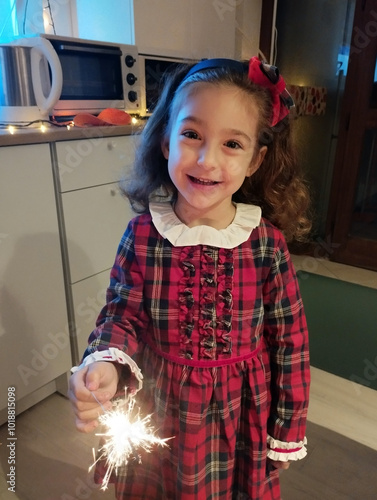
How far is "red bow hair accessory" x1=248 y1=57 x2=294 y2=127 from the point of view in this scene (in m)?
0.71

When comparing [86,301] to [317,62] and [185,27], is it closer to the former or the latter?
[185,27]

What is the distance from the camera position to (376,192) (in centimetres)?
281

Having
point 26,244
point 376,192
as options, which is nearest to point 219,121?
point 26,244

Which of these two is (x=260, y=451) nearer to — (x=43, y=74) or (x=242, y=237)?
(x=242, y=237)

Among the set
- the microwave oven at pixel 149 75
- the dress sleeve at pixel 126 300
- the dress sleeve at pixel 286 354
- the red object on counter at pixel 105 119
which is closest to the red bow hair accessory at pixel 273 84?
the dress sleeve at pixel 286 354

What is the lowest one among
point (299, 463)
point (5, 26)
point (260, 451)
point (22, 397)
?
point (299, 463)

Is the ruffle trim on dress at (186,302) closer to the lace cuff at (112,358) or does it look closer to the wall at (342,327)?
the lace cuff at (112,358)

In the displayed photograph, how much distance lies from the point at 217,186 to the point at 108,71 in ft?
4.14

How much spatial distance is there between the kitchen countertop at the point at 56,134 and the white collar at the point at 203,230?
407 mm

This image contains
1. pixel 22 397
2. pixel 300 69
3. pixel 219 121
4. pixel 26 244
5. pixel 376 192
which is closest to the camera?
pixel 219 121

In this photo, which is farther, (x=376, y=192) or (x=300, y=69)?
(x=300, y=69)

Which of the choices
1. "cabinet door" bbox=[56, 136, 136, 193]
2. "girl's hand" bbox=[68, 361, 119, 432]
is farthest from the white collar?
"cabinet door" bbox=[56, 136, 136, 193]

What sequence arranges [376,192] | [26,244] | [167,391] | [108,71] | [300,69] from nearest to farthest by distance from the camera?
[167,391] < [26,244] < [108,71] < [376,192] < [300,69]

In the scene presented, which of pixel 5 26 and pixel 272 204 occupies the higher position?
pixel 5 26
